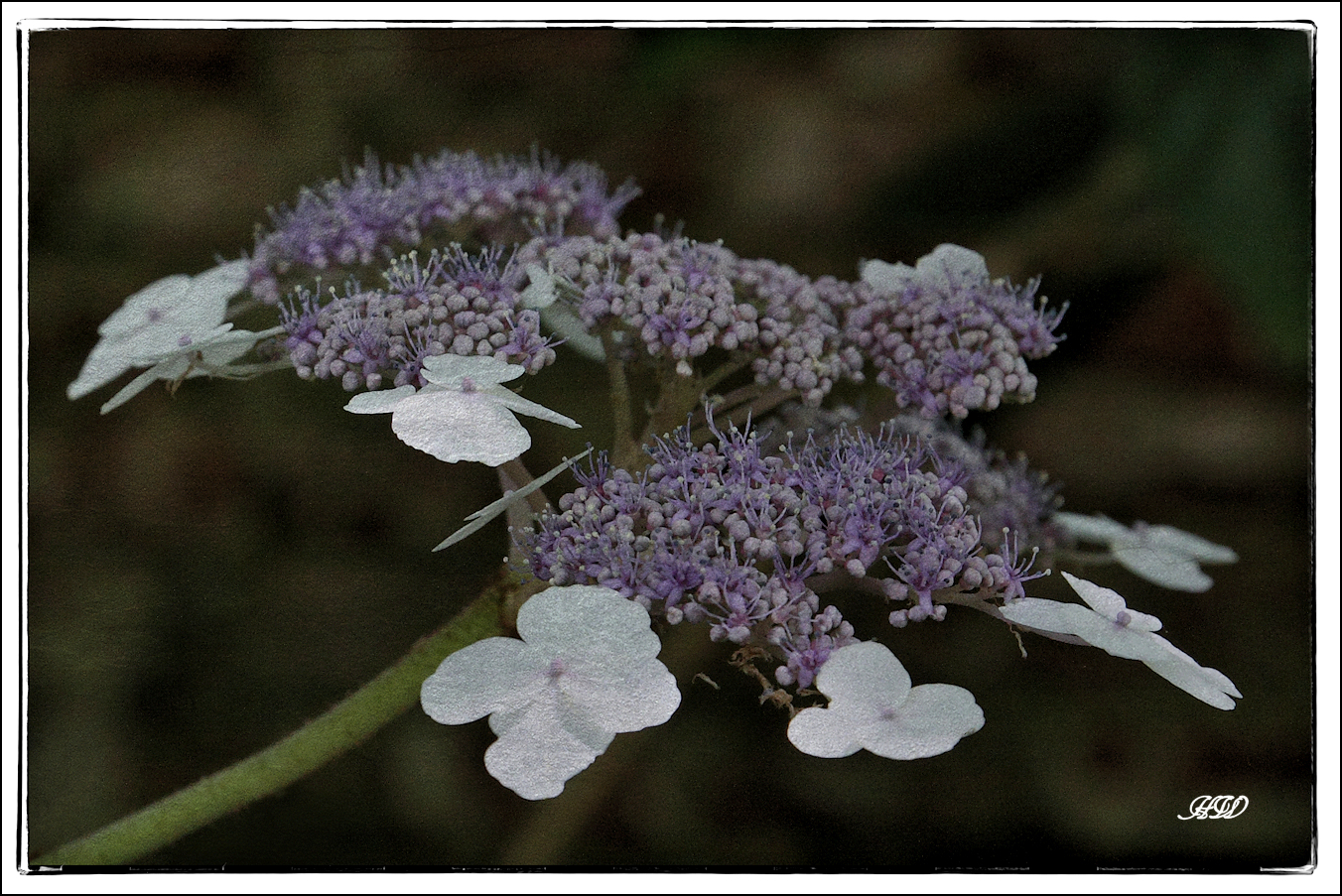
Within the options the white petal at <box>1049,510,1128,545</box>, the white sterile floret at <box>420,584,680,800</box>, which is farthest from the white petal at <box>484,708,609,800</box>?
the white petal at <box>1049,510,1128,545</box>

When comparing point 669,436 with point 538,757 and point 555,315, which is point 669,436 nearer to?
point 555,315

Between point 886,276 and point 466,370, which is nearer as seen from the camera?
point 466,370

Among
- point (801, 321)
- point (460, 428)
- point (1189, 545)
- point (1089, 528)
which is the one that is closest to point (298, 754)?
point (460, 428)

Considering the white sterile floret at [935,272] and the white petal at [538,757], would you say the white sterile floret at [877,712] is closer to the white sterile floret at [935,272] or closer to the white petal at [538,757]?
the white petal at [538,757]

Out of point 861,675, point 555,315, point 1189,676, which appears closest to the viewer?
point 861,675

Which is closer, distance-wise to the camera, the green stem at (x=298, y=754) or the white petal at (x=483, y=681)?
the white petal at (x=483, y=681)

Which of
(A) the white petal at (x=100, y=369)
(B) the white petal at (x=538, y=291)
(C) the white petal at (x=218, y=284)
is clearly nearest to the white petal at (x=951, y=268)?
(B) the white petal at (x=538, y=291)
